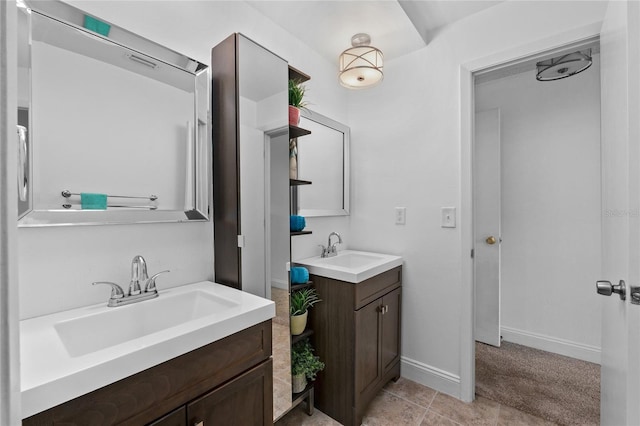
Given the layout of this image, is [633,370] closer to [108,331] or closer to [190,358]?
[190,358]

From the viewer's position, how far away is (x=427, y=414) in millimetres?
1689

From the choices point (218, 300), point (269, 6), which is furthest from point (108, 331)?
point (269, 6)

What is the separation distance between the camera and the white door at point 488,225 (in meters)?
2.45

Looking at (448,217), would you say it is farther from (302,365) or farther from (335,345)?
(302,365)

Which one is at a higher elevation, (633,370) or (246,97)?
(246,97)

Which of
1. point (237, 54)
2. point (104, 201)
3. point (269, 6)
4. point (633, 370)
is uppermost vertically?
point (269, 6)

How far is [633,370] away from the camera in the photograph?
79cm

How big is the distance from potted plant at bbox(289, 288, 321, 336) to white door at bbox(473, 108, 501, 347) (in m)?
1.64

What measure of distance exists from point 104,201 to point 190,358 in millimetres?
674

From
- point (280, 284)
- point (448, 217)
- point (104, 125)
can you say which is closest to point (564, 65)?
point (448, 217)

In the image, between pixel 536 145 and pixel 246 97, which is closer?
pixel 246 97

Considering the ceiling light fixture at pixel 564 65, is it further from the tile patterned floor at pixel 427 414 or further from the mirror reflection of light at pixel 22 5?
the mirror reflection of light at pixel 22 5

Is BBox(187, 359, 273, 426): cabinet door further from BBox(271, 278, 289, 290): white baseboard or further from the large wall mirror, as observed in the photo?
the large wall mirror

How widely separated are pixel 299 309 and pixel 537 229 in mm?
2138
